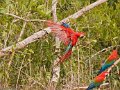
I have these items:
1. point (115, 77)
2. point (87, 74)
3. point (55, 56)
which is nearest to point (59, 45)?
point (55, 56)

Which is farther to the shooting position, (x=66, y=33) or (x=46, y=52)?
(x=46, y=52)

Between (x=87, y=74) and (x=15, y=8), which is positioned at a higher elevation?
(x=15, y=8)

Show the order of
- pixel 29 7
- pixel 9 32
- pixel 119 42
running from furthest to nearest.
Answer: pixel 119 42
pixel 29 7
pixel 9 32

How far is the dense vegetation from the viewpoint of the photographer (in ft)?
16.4

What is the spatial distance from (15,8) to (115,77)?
140 centimetres

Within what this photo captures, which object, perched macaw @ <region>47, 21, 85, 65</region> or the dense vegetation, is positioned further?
the dense vegetation

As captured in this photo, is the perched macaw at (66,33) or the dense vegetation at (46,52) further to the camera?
the dense vegetation at (46,52)

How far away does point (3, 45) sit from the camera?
4934mm

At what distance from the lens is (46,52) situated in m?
5.37

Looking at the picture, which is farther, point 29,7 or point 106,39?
point 106,39

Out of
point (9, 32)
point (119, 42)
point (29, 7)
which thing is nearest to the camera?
point (9, 32)

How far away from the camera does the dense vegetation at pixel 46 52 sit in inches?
196

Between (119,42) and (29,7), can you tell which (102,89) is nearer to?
(119,42)

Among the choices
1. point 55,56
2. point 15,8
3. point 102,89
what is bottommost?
point 102,89
